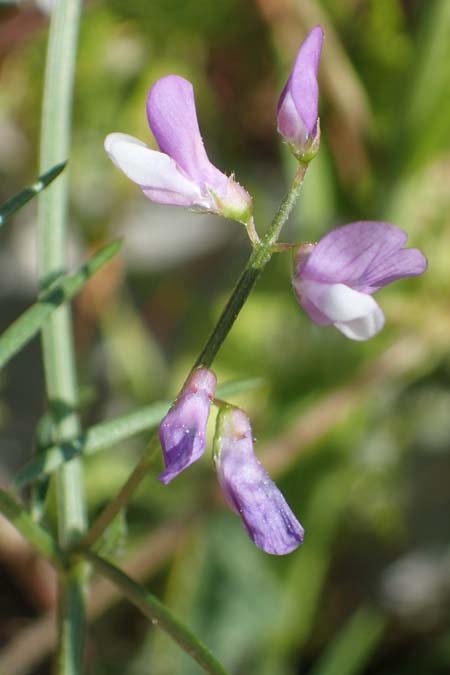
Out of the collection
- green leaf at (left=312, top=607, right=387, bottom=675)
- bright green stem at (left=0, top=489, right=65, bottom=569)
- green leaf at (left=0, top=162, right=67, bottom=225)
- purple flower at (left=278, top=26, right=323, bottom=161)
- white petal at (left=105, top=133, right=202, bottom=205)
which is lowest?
green leaf at (left=312, top=607, right=387, bottom=675)

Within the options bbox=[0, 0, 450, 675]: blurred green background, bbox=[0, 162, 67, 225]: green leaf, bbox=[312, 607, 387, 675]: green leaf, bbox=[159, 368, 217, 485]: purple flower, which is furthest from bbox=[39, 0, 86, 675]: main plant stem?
bbox=[312, 607, 387, 675]: green leaf

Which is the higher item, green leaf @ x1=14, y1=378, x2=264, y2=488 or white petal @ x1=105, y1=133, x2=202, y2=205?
white petal @ x1=105, y1=133, x2=202, y2=205

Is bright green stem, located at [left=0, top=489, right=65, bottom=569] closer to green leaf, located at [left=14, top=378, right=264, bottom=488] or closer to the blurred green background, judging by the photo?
green leaf, located at [left=14, top=378, right=264, bottom=488]

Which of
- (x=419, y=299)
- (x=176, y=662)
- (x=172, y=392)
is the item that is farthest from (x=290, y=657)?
(x=419, y=299)

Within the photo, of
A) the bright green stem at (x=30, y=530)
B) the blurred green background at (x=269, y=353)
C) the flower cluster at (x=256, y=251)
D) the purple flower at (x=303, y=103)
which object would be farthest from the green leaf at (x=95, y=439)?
the blurred green background at (x=269, y=353)

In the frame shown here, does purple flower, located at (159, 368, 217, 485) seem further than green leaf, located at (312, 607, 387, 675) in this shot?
No

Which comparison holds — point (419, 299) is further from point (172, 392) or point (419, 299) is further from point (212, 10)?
point (212, 10)

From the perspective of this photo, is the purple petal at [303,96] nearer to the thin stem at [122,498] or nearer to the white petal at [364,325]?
the white petal at [364,325]
